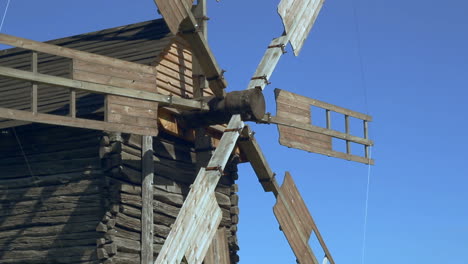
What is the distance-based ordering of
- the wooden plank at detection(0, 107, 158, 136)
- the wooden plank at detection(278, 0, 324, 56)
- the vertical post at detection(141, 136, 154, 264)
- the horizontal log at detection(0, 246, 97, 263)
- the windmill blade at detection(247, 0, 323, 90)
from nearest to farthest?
1. the wooden plank at detection(0, 107, 158, 136)
2. the horizontal log at detection(0, 246, 97, 263)
3. the vertical post at detection(141, 136, 154, 264)
4. the windmill blade at detection(247, 0, 323, 90)
5. the wooden plank at detection(278, 0, 324, 56)

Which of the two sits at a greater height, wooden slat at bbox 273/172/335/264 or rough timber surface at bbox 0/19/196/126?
rough timber surface at bbox 0/19/196/126

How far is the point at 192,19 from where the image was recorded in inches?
530

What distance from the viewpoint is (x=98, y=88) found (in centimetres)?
1208

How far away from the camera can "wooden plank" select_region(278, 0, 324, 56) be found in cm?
1508

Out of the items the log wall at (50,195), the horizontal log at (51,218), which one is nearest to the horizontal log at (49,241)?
the log wall at (50,195)

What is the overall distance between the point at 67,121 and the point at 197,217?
209 centimetres

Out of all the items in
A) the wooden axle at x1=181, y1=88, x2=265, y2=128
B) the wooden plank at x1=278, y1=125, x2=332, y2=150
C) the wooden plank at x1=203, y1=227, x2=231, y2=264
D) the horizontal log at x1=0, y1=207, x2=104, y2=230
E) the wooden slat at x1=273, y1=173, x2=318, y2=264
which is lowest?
the horizontal log at x1=0, y1=207, x2=104, y2=230

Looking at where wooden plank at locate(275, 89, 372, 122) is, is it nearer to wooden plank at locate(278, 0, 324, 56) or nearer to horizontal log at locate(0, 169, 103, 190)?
wooden plank at locate(278, 0, 324, 56)

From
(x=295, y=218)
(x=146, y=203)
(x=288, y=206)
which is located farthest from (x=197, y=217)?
(x=295, y=218)

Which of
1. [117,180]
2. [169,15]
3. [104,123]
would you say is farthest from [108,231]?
[169,15]

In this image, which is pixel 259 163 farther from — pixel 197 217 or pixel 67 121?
pixel 67 121

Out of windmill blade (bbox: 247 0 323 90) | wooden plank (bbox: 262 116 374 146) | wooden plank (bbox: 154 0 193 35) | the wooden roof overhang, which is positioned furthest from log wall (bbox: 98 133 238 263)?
wooden plank (bbox: 154 0 193 35)

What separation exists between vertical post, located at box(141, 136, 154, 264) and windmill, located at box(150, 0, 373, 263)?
88 centimetres

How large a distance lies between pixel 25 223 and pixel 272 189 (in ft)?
11.3
